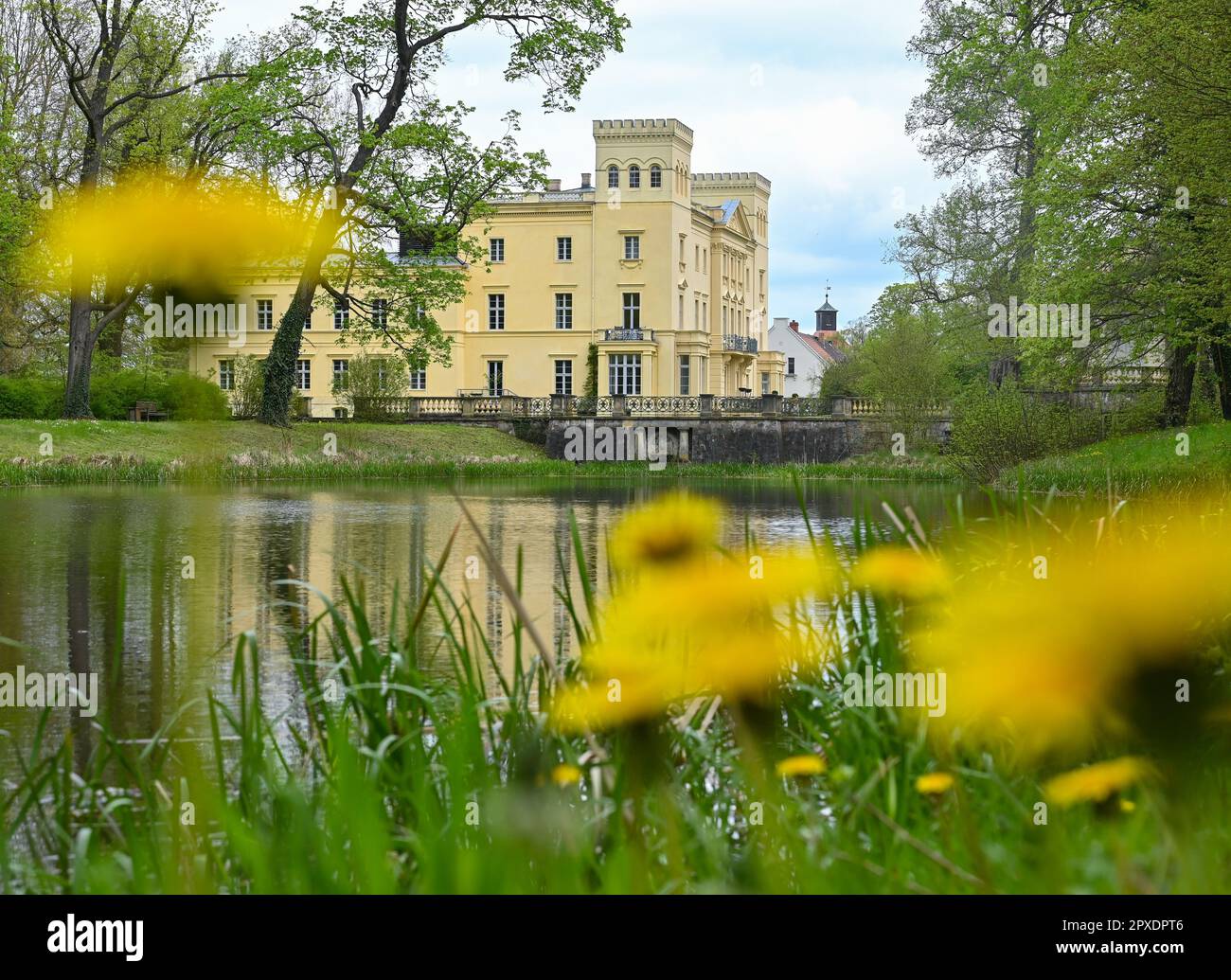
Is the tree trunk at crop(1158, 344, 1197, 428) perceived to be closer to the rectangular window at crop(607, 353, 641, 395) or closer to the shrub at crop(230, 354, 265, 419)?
the shrub at crop(230, 354, 265, 419)

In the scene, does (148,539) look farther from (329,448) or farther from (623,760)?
(329,448)

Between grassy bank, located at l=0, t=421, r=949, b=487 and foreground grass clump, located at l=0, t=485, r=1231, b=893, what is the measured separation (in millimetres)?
16378

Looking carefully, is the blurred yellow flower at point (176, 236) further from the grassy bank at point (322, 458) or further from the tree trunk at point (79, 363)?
the tree trunk at point (79, 363)

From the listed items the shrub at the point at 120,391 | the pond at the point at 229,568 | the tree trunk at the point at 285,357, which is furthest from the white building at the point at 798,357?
the pond at the point at 229,568

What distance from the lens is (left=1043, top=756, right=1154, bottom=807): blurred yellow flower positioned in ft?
7.21

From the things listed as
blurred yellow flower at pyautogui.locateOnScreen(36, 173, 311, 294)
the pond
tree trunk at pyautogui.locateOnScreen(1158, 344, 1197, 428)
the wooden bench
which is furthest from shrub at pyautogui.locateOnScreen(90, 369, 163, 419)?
blurred yellow flower at pyautogui.locateOnScreen(36, 173, 311, 294)

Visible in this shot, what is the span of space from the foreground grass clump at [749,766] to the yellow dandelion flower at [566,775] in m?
0.02

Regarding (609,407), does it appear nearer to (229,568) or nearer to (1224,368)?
(1224,368)

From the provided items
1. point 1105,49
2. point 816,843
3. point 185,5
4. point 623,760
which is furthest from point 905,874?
point 185,5

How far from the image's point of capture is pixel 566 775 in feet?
9.58

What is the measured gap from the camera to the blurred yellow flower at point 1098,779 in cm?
220

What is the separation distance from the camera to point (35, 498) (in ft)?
69.9

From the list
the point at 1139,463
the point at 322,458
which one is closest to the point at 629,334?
the point at 322,458

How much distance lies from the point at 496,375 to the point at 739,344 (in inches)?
528
